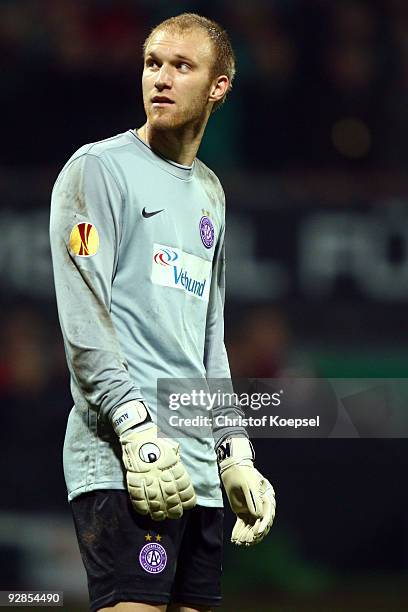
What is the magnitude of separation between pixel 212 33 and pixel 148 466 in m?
0.93

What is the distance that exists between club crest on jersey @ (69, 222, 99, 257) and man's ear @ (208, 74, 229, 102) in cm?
46

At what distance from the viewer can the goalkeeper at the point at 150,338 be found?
1985 mm

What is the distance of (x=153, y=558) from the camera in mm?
2004

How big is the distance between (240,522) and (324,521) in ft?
7.27

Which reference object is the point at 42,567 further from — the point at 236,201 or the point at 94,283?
the point at 94,283

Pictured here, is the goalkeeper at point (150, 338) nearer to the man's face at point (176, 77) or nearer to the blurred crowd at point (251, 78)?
the man's face at point (176, 77)

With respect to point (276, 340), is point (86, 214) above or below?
above

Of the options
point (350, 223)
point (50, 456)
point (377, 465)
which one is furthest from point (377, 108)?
point (50, 456)

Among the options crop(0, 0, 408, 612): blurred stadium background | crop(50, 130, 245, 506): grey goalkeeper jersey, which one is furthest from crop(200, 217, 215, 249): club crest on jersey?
crop(0, 0, 408, 612): blurred stadium background

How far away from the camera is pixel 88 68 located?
4992 mm

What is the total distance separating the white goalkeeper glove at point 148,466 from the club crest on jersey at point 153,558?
70 mm
